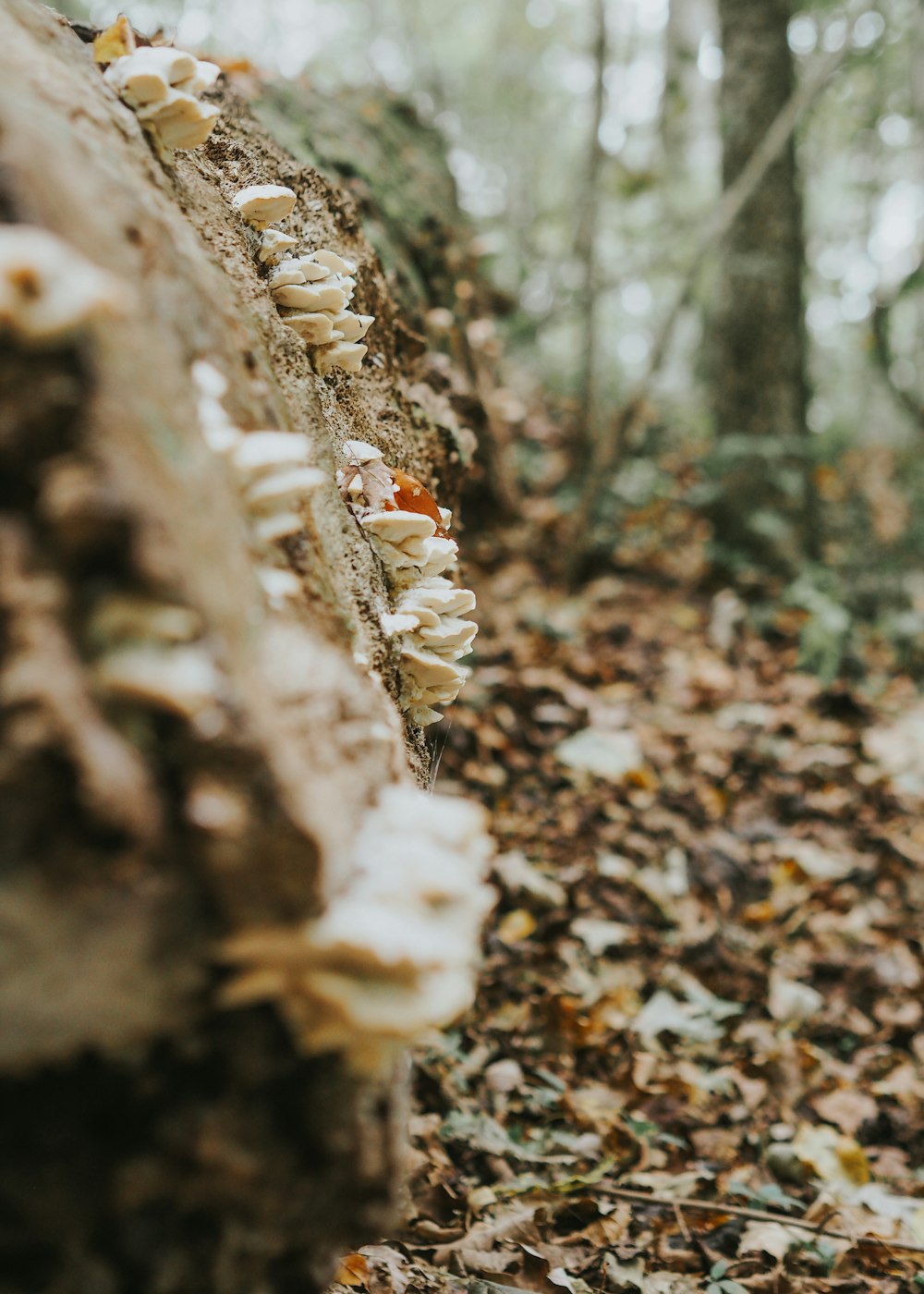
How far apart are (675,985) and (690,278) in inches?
174

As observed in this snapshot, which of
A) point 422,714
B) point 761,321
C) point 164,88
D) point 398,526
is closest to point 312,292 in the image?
point 164,88

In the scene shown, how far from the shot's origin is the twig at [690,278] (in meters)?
5.57

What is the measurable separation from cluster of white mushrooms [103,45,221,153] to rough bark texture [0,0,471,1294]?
1.59ft

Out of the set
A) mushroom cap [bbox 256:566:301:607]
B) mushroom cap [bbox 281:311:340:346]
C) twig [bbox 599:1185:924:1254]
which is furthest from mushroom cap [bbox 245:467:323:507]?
twig [bbox 599:1185:924:1254]

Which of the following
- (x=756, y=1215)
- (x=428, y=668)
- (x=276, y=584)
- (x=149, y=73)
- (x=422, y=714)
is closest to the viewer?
(x=276, y=584)

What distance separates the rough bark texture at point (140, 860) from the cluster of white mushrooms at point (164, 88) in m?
0.48

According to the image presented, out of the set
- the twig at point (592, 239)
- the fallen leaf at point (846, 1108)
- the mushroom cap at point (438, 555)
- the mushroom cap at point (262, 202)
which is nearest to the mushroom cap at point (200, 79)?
the mushroom cap at point (262, 202)

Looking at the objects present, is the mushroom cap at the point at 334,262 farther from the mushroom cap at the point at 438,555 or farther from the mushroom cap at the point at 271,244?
the mushroom cap at the point at 438,555

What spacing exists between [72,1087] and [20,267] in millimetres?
1055

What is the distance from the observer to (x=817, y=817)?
173 inches

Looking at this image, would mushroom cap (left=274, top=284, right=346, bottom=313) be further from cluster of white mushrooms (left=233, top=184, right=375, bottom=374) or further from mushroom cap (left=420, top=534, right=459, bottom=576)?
mushroom cap (left=420, top=534, right=459, bottom=576)

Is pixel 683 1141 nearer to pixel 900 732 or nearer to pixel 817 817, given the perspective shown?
pixel 817 817

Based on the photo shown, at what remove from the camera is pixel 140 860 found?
104 cm

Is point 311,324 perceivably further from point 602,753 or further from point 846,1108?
point 846,1108
